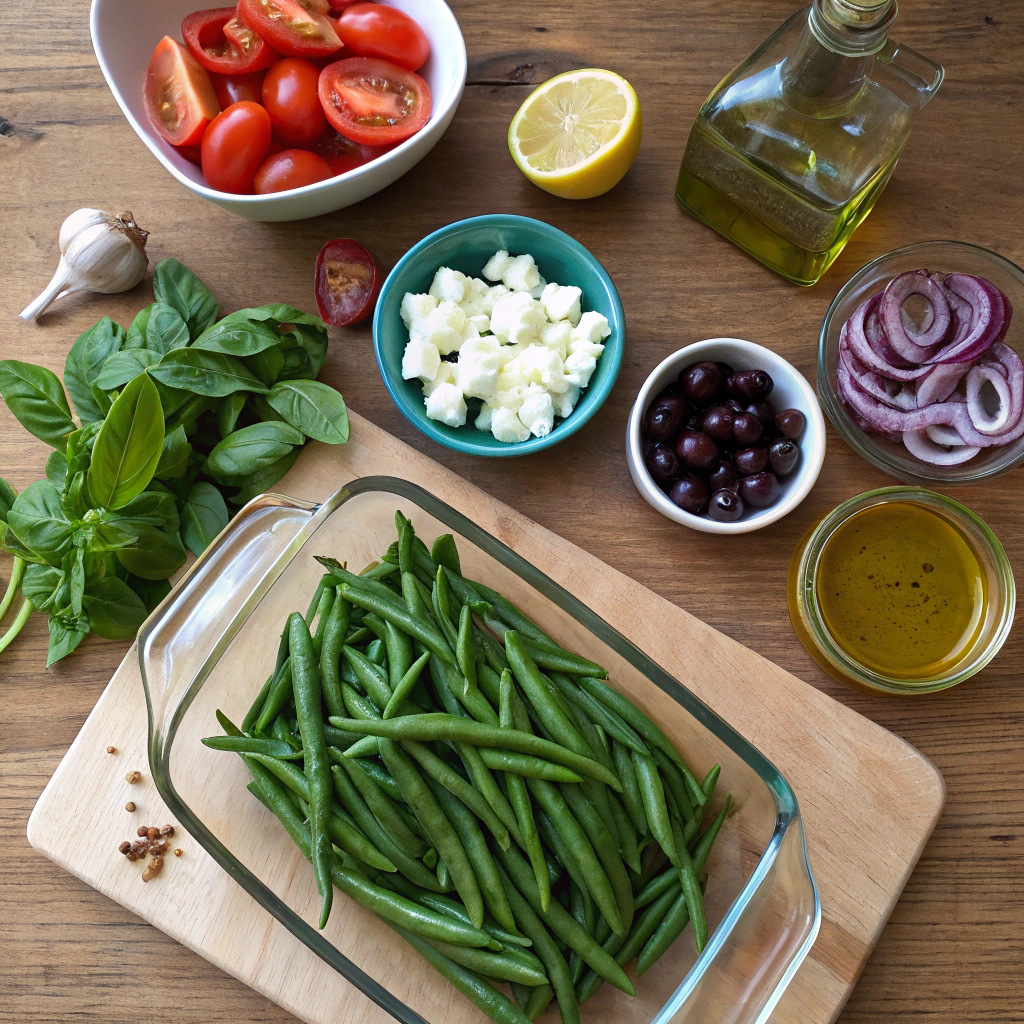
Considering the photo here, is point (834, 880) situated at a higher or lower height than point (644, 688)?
lower

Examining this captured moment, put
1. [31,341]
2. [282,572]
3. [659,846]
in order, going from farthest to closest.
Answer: [31,341]
[282,572]
[659,846]

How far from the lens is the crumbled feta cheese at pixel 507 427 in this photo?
152 centimetres

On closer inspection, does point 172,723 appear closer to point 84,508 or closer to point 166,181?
point 84,508

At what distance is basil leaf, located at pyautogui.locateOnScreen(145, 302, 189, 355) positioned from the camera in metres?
1.54

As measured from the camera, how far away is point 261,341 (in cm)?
148

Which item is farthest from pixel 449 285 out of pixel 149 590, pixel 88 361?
pixel 149 590

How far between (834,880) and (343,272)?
4.72 ft

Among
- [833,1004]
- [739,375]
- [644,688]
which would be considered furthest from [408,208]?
[833,1004]

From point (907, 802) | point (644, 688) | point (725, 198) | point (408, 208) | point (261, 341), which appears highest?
point (725, 198)

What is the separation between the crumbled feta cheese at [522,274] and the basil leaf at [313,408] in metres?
0.39

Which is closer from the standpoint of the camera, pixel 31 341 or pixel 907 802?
pixel 907 802

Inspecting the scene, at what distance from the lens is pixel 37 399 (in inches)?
58.4

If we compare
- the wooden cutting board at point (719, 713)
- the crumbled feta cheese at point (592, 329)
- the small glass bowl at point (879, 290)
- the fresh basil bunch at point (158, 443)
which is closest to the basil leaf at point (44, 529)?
the fresh basil bunch at point (158, 443)

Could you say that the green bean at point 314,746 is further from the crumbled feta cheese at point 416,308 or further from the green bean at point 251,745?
the crumbled feta cheese at point 416,308
